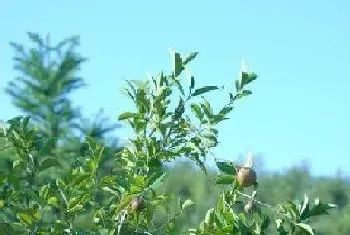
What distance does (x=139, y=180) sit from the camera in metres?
2.30

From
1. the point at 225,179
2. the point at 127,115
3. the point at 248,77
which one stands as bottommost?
the point at 225,179

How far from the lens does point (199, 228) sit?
92.4 inches

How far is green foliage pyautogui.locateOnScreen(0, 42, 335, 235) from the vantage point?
232 cm

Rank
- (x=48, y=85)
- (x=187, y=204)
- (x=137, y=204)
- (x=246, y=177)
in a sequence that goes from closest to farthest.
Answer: (x=246, y=177), (x=137, y=204), (x=187, y=204), (x=48, y=85)

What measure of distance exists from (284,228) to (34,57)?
9.54 meters

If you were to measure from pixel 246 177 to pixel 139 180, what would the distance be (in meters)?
0.30

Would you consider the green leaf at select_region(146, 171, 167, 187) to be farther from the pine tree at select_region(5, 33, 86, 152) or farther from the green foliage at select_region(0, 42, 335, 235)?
the pine tree at select_region(5, 33, 86, 152)


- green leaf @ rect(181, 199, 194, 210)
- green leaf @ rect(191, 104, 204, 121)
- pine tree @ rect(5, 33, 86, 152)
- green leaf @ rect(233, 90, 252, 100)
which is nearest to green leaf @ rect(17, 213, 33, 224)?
green leaf @ rect(181, 199, 194, 210)

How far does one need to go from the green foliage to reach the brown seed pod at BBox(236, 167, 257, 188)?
34 millimetres

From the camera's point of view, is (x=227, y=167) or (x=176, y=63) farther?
(x=176, y=63)

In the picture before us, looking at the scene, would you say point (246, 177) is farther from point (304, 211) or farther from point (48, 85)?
point (48, 85)

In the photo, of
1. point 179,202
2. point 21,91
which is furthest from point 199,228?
point 21,91

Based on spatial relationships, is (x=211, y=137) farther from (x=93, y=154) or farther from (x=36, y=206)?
(x=36, y=206)

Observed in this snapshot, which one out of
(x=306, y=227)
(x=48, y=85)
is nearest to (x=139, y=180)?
(x=306, y=227)
